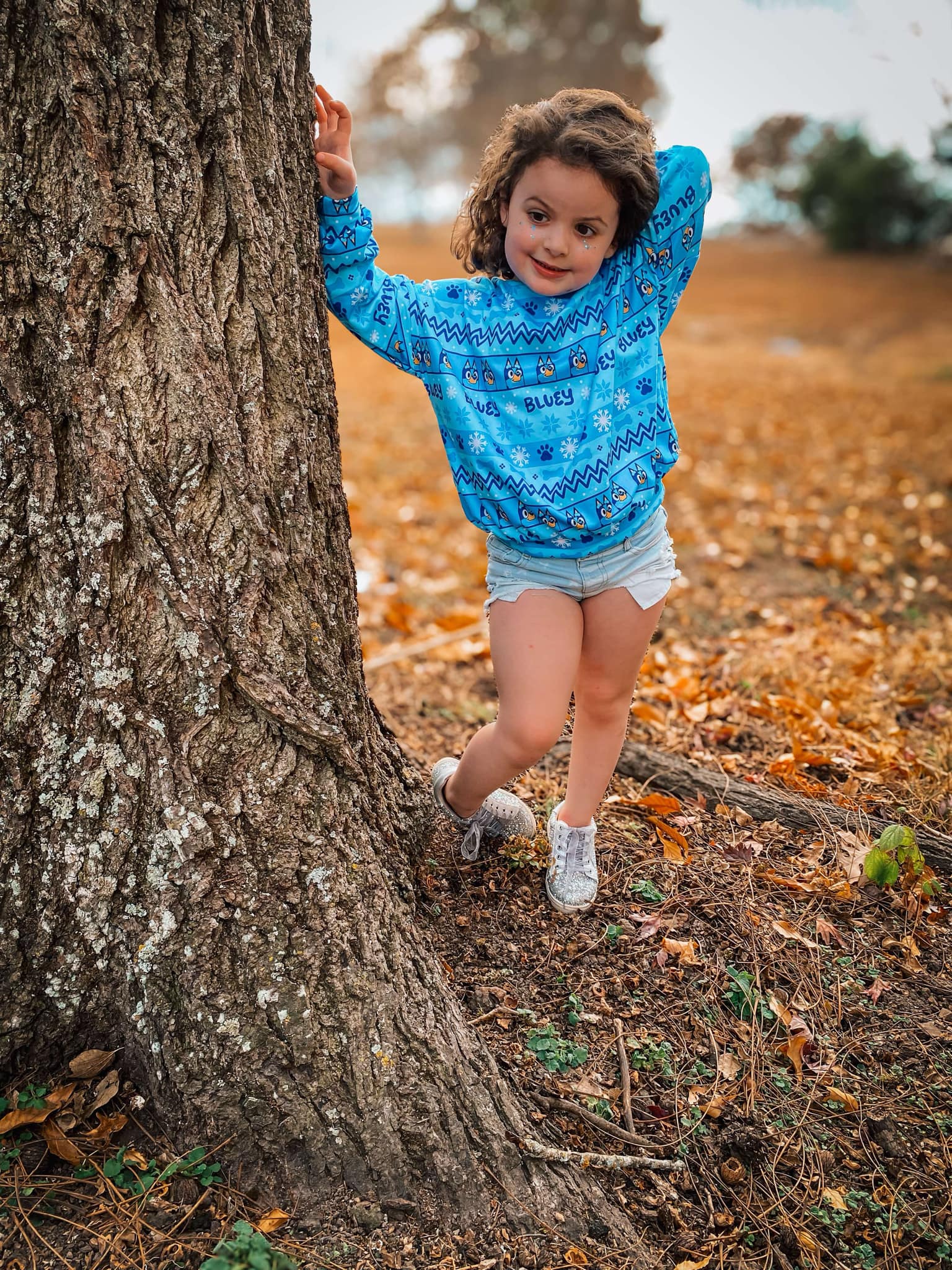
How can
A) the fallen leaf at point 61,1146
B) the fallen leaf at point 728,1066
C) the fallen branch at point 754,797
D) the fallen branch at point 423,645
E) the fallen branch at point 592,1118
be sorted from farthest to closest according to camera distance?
1. the fallen branch at point 423,645
2. the fallen branch at point 754,797
3. the fallen leaf at point 728,1066
4. the fallen branch at point 592,1118
5. the fallen leaf at point 61,1146

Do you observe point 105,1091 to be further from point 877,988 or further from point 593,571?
point 877,988

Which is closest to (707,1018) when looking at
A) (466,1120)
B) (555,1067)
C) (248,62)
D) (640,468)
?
(555,1067)

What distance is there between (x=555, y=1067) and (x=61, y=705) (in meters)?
1.13

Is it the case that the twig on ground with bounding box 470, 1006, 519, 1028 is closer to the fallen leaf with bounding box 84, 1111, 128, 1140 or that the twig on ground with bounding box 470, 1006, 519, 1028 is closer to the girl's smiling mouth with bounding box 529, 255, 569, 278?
the fallen leaf with bounding box 84, 1111, 128, 1140

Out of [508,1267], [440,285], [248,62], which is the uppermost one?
[248,62]

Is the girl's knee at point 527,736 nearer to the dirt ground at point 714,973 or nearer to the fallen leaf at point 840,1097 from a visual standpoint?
the dirt ground at point 714,973

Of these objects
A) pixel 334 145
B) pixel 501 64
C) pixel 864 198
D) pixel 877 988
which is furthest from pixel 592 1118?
pixel 501 64

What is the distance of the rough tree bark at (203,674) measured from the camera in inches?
53.8

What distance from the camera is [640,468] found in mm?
2008

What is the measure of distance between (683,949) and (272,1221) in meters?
0.98

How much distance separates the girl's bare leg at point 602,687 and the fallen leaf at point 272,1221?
1019 mm

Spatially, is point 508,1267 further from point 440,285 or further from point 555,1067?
point 440,285

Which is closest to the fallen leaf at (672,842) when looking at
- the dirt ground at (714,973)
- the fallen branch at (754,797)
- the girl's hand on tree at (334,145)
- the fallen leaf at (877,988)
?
the dirt ground at (714,973)

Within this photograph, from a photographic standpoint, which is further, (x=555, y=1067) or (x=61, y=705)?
(x=555, y=1067)
